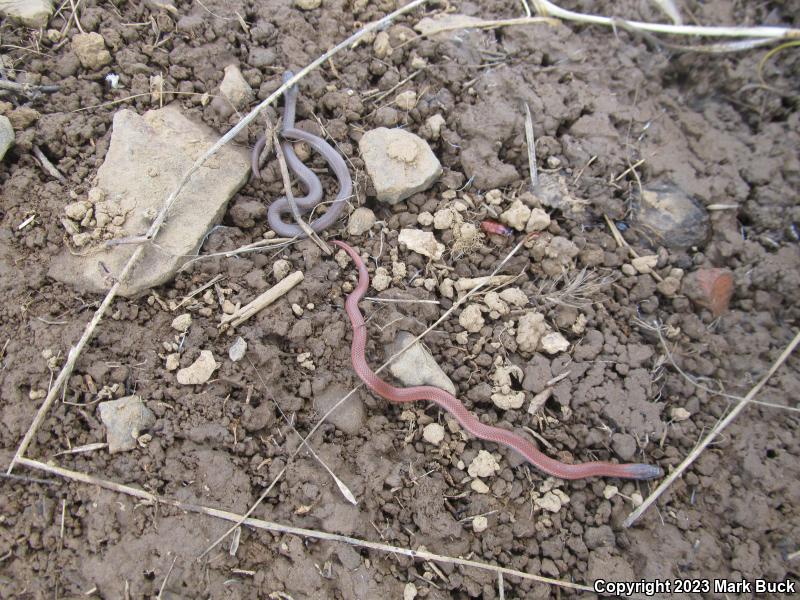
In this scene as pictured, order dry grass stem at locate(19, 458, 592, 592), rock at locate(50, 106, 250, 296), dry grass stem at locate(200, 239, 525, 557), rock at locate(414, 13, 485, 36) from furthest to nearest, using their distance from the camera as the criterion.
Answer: rock at locate(414, 13, 485, 36), rock at locate(50, 106, 250, 296), dry grass stem at locate(200, 239, 525, 557), dry grass stem at locate(19, 458, 592, 592)

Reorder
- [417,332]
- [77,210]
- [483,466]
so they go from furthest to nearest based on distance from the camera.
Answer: [417,332] → [77,210] → [483,466]

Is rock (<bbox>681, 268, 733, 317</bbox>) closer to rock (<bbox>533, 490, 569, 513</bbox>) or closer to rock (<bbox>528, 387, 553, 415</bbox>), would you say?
rock (<bbox>528, 387, 553, 415</bbox>)

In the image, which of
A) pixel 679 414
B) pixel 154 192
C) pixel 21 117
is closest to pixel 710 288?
pixel 679 414

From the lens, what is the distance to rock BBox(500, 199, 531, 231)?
4316 mm

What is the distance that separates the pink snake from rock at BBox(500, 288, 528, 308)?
0.91 meters

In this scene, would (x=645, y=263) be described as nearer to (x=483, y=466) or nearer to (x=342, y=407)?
(x=483, y=466)

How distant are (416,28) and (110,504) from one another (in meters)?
4.71

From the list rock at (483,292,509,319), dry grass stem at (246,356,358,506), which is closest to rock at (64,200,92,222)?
dry grass stem at (246,356,358,506)

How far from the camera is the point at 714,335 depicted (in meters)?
4.31

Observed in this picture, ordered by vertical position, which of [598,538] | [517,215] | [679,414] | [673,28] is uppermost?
[673,28]

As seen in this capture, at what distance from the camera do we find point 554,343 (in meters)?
4.07

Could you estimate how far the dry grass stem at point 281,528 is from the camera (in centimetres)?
338

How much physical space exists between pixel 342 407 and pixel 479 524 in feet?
4.22

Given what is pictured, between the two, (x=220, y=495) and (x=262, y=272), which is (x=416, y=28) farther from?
(x=220, y=495)
